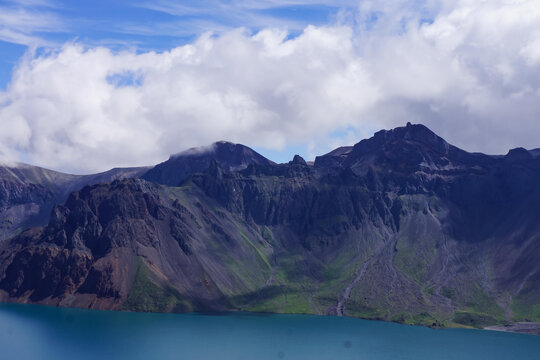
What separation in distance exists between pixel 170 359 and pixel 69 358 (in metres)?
31.9

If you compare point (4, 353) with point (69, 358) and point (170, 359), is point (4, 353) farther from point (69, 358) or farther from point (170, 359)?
point (170, 359)

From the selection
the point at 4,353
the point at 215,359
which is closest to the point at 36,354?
the point at 4,353

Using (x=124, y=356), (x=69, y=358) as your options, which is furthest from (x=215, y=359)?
(x=69, y=358)

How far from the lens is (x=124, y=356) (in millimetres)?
198000

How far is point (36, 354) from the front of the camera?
643 ft

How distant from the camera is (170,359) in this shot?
196 meters

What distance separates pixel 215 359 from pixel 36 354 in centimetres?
5830

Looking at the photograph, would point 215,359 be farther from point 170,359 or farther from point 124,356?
point 124,356

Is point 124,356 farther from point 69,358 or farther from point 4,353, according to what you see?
point 4,353

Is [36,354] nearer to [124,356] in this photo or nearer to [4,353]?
[4,353]

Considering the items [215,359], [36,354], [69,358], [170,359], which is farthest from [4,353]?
[215,359]

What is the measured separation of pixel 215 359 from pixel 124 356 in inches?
1179

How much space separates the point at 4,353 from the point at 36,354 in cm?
1021

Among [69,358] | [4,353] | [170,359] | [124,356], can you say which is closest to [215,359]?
[170,359]
